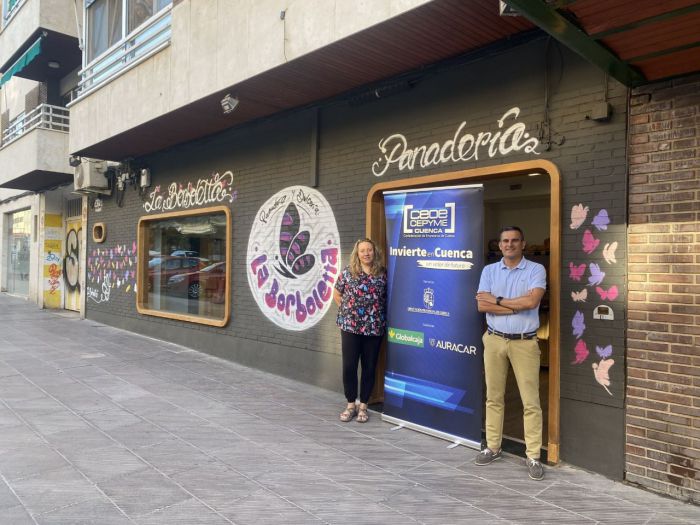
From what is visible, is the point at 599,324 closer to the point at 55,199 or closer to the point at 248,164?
the point at 248,164

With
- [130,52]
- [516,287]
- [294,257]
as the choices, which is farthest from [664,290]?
[130,52]

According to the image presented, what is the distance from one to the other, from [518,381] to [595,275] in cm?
103

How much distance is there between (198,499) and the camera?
3.55 metres

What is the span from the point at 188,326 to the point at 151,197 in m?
2.89

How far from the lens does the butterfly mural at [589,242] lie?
4188 mm

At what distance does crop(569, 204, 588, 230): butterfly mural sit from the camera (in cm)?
427

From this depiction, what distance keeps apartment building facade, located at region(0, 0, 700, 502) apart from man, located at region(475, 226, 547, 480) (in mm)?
339

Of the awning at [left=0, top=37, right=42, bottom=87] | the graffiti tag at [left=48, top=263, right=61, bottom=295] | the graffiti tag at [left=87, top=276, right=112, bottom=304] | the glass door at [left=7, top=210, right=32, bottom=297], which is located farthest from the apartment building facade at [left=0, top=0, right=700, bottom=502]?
the glass door at [left=7, top=210, right=32, bottom=297]

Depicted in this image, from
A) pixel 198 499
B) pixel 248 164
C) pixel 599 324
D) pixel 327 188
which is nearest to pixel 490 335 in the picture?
pixel 599 324

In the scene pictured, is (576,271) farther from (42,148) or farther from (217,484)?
(42,148)

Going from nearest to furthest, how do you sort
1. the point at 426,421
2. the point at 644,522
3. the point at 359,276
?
the point at 644,522
the point at 426,421
the point at 359,276

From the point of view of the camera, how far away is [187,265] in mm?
9758

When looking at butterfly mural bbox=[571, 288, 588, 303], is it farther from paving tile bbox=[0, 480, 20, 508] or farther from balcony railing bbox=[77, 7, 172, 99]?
balcony railing bbox=[77, 7, 172, 99]

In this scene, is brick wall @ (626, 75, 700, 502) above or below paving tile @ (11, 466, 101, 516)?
above
